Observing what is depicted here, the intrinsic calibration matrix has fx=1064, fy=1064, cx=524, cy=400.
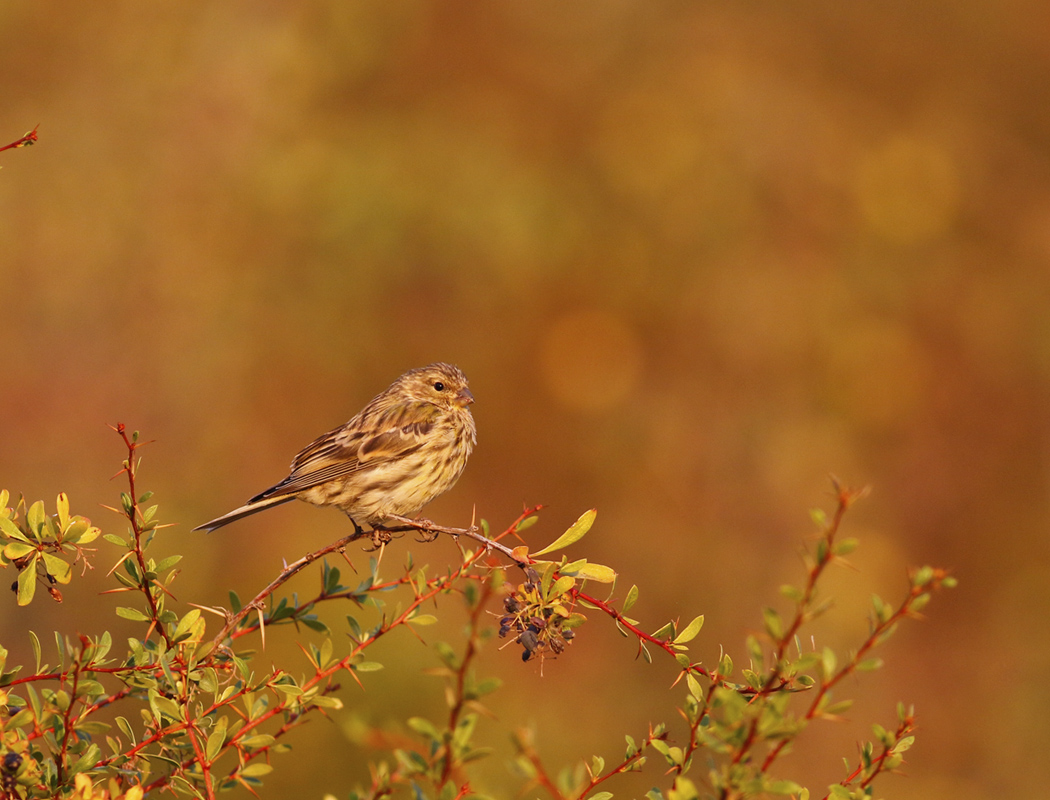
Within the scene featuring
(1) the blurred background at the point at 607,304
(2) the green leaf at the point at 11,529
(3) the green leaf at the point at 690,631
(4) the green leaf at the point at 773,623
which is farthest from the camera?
(1) the blurred background at the point at 607,304

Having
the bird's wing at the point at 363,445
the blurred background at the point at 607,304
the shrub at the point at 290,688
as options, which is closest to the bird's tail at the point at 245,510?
the bird's wing at the point at 363,445

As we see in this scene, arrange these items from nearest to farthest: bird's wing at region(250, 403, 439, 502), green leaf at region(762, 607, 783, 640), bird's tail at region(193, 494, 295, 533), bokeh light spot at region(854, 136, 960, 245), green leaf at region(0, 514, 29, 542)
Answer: green leaf at region(762, 607, 783, 640) → green leaf at region(0, 514, 29, 542) → bird's tail at region(193, 494, 295, 533) → bird's wing at region(250, 403, 439, 502) → bokeh light spot at region(854, 136, 960, 245)

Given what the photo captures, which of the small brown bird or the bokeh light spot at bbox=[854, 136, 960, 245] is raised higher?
the bokeh light spot at bbox=[854, 136, 960, 245]

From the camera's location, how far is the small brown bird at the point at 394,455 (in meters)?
5.02

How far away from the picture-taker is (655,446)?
10648 mm

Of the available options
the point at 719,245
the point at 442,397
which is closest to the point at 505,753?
the point at 442,397

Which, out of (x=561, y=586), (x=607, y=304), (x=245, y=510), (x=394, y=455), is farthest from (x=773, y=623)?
(x=607, y=304)

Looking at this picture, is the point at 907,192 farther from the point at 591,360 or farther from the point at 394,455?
the point at 394,455

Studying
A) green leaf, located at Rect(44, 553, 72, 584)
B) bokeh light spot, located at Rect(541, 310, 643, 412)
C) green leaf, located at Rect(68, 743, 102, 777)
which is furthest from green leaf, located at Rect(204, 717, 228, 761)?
bokeh light spot, located at Rect(541, 310, 643, 412)

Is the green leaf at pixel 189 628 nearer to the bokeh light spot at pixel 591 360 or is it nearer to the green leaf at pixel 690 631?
the green leaf at pixel 690 631

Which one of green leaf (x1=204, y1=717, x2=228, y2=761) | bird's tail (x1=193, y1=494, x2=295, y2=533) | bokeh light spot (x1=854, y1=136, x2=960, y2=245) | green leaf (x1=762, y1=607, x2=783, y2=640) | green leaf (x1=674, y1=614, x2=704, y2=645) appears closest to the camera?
green leaf (x1=762, y1=607, x2=783, y2=640)

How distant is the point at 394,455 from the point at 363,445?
0.73ft

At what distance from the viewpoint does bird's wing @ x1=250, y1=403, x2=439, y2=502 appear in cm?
513

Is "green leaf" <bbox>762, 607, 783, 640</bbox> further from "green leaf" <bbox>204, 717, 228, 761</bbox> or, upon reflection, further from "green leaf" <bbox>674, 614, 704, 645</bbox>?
"green leaf" <bbox>204, 717, 228, 761</bbox>
